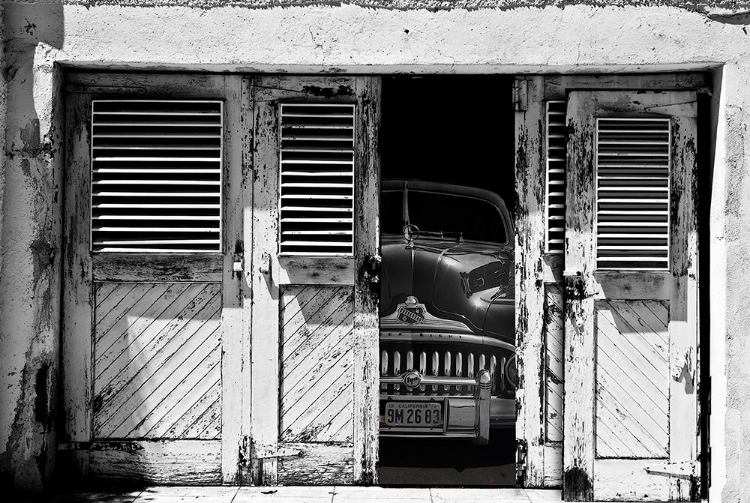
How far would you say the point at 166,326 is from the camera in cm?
536

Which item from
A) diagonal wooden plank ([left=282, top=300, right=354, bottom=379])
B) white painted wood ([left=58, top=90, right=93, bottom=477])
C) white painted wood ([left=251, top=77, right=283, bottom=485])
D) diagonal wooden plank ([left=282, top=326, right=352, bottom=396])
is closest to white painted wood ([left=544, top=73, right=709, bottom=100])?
white painted wood ([left=251, top=77, right=283, bottom=485])

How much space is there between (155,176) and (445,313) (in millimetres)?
2522

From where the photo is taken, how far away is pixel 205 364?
5359 millimetres

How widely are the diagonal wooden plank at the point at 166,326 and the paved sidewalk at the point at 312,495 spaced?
2.68 ft

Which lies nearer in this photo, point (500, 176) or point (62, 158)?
point (62, 158)

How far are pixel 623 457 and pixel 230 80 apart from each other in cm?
367

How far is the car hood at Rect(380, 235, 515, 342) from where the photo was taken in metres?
6.34

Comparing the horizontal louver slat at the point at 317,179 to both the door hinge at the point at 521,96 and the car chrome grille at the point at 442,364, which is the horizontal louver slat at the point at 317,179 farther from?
the car chrome grille at the point at 442,364

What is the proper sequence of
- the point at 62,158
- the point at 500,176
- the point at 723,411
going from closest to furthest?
the point at 723,411, the point at 62,158, the point at 500,176

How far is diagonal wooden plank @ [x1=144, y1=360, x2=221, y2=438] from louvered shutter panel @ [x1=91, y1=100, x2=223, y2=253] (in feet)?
2.84

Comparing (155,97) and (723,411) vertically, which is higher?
(155,97)

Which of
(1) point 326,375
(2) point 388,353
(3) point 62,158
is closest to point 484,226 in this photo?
(2) point 388,353

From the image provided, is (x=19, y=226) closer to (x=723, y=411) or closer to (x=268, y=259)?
(x=268, y=259)

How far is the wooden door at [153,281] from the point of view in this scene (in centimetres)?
532
